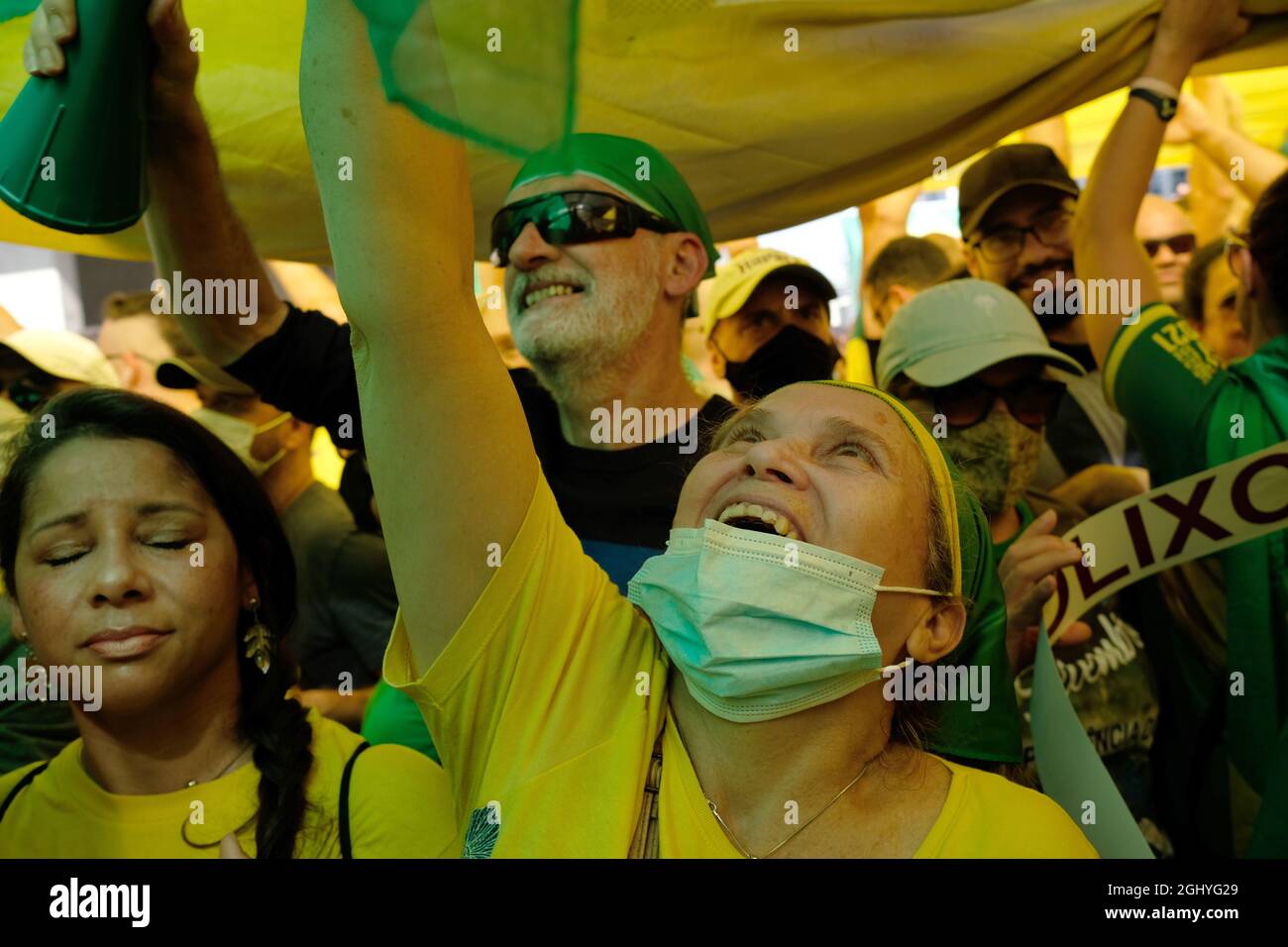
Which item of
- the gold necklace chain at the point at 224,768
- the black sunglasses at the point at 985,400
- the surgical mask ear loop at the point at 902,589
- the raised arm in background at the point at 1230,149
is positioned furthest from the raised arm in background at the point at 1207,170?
the gold necklace chain at the point at 224,768

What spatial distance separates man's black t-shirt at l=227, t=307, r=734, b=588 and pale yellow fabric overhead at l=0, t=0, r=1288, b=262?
38 centimetres

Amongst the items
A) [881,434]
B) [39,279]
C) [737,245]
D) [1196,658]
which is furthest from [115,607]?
[39,279]

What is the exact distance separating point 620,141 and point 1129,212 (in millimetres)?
1022

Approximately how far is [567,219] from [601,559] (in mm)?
725

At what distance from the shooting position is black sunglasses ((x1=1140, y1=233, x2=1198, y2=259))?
4.03m

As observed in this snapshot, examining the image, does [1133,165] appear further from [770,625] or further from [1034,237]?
[770,625]

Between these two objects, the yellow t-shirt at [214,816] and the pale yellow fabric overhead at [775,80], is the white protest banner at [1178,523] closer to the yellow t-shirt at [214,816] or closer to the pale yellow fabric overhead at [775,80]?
the pale yellow fabric overhead at [775,80]

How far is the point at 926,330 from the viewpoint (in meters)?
2.79

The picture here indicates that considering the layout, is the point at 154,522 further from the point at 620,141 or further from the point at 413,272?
the point at 620,141

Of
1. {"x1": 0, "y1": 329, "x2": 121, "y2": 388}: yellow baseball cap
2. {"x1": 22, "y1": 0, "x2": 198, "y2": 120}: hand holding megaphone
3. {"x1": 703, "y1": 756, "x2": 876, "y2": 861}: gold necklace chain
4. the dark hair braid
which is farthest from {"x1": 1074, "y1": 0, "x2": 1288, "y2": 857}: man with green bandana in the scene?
{"x1": 0, "y1": 329, "x2": 121, "y2": 388}: yellow baseball cap

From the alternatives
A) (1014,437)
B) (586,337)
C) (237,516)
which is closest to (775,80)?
(586,337)

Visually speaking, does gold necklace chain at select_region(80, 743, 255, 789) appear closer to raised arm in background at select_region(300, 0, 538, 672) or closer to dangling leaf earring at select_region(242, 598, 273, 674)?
dangling leaf earring at select_region(242, 598, 273, 674)

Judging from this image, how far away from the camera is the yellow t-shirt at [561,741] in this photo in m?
1.63

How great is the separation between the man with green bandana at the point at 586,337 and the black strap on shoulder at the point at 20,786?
24.2 inches
